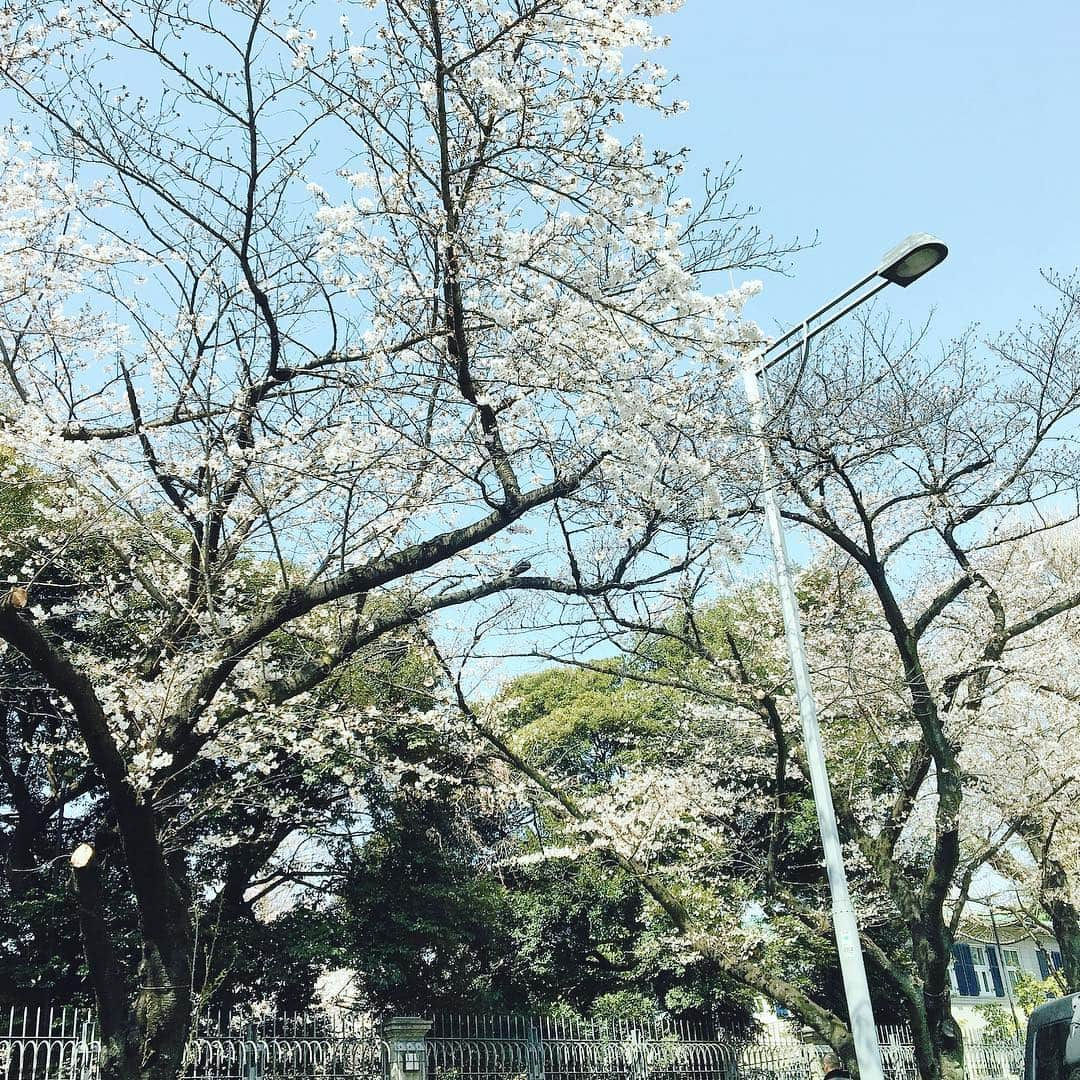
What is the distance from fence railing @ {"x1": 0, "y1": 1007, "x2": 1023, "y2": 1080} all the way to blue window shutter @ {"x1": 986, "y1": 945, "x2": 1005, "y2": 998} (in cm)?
1977

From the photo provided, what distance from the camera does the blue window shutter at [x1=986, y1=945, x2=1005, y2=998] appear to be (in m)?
32.8

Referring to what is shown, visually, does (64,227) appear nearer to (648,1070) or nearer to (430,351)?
(430,351)

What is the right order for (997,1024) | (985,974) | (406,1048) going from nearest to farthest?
(406,1048) < (997,1024) < (985,974)

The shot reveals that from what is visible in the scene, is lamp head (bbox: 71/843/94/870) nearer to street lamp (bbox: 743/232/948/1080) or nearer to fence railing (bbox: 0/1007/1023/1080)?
fence railing (bbox: 0/1007/1023/1080)

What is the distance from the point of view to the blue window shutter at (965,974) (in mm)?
30500

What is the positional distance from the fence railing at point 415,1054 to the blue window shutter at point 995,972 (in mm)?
19772

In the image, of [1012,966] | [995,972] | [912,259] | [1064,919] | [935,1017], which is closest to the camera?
[912,259]

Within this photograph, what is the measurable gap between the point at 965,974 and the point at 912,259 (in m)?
31.7

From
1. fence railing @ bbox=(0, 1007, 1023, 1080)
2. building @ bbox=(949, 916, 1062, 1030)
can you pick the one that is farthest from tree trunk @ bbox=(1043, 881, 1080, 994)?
building @ bbox=(949, 916, 1062, 1030)

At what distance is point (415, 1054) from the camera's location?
33.3ft

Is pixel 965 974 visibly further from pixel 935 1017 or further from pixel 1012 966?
pixel 935 1017

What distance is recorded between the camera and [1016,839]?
1413 cm

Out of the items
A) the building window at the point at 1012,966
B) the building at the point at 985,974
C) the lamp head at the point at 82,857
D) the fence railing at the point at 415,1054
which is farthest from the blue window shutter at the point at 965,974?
the lamp head at the point at 82,857

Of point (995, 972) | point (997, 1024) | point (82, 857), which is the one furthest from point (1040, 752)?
point (995, 972)
